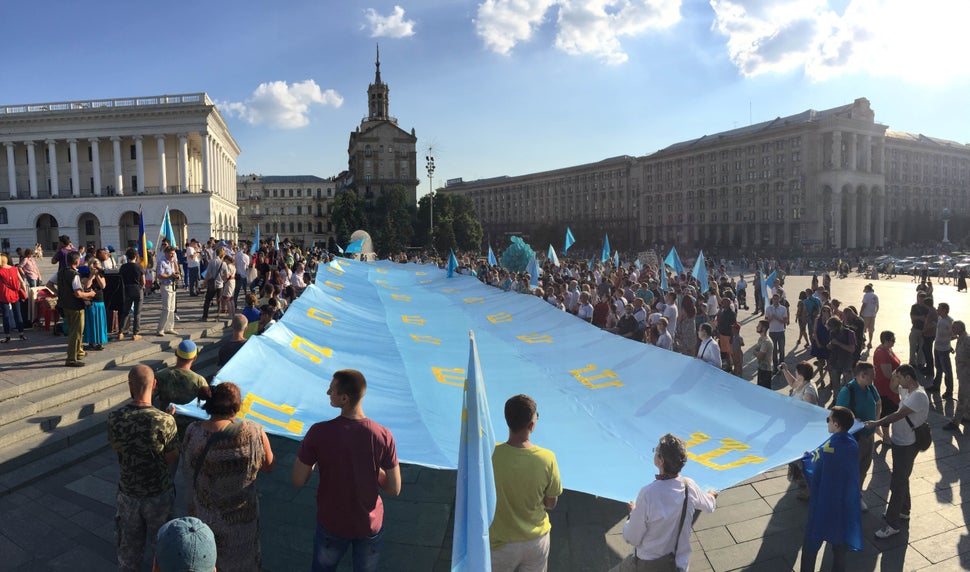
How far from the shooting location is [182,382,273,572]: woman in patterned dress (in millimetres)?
3525

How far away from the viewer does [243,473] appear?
3602mm

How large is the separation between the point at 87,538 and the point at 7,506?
45.5 inches

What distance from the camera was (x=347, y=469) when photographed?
3.47 metres

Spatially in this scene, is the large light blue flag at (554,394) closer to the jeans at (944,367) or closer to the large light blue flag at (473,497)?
the large light blue flag at (473,497)

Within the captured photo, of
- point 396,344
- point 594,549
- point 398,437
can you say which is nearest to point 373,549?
point 398,437

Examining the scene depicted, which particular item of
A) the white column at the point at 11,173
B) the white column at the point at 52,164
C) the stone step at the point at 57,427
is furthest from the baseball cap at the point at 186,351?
the white column at the point at 11,173

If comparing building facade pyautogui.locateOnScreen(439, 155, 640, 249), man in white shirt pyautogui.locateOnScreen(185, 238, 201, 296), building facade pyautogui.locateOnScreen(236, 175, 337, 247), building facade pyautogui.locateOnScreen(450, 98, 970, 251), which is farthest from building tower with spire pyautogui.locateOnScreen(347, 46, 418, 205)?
man in white shirt pyautogui.locateOnScreen(185, 238, 201, 296)

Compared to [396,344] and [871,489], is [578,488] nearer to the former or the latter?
[871,489]

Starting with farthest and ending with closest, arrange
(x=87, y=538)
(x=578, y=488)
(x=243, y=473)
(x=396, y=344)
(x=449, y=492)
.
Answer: (x=396, y=344) → (x=449, y=492) → (x=87, y=538) → (x=578, y=488) → (x=243, y=473)

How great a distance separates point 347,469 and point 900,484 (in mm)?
5577

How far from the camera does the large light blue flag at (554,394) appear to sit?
5230mm

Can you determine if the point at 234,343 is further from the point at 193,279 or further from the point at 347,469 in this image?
the point at 193,279

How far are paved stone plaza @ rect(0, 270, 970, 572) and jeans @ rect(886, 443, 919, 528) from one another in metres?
0.19

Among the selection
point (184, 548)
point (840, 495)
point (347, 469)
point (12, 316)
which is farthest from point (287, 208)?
point (184, 548)
